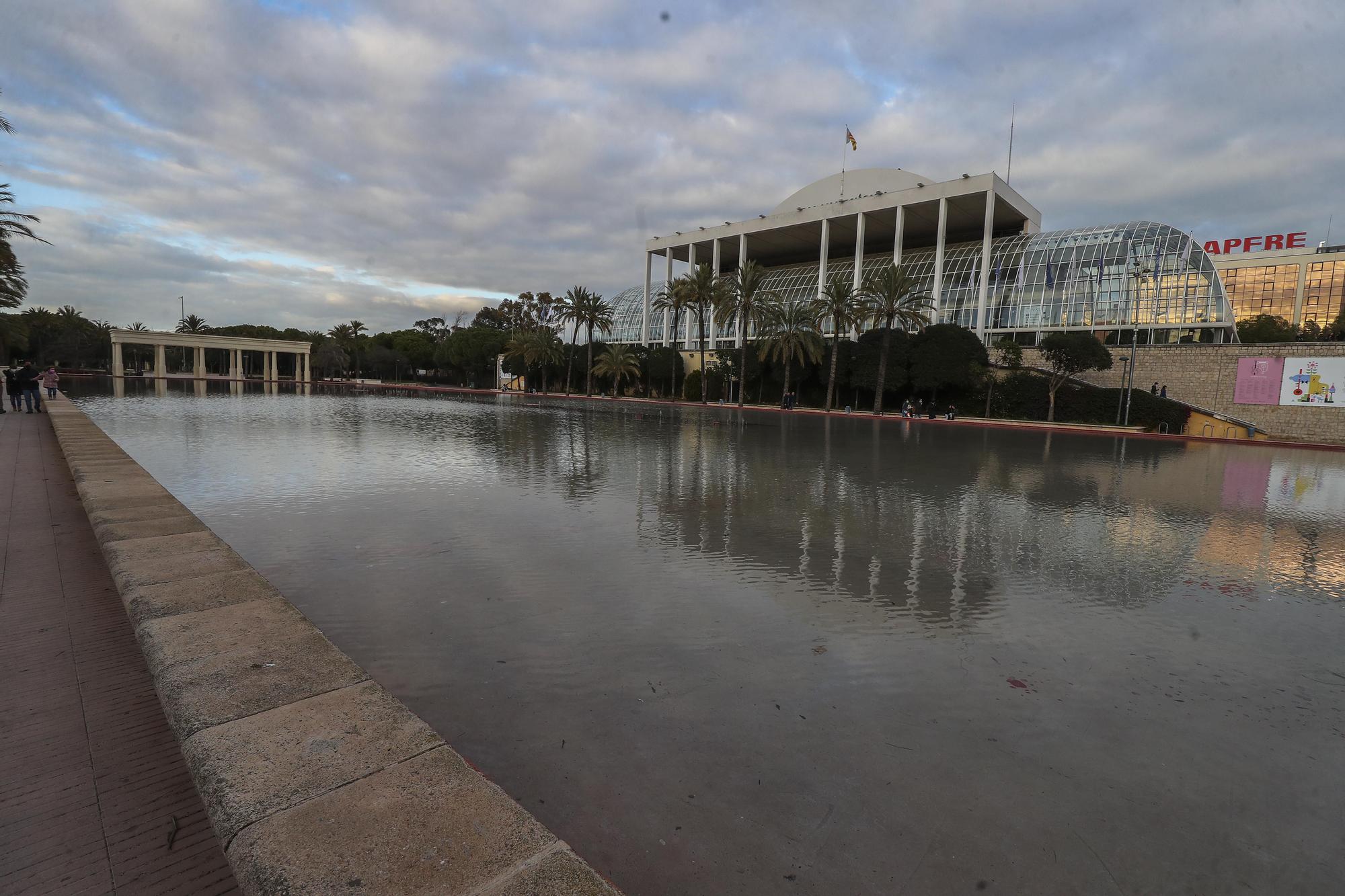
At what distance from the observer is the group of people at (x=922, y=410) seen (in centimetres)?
4092

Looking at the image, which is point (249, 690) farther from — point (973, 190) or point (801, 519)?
point (973, 190)

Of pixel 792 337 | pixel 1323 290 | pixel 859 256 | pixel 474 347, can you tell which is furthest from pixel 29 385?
pixel 1323 290

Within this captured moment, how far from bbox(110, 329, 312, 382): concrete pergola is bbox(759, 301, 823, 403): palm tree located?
64.8 m

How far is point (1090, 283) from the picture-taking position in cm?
4881

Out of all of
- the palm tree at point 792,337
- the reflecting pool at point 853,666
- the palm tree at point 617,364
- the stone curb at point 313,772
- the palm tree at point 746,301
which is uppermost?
the palm tree at point 746,301

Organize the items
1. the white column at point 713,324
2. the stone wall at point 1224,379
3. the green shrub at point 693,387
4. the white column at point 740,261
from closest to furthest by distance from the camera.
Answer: the stone wall at point 1224,379 < the green shrub at point 693,387 < the white column at point 740,261 < the white column at point 713,324

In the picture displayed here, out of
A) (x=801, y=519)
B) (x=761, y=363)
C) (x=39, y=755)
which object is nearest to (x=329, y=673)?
(x=39, y=755)

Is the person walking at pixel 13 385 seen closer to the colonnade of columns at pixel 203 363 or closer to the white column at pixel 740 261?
the white column at pixel 740 261

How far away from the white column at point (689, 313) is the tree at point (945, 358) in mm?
28323

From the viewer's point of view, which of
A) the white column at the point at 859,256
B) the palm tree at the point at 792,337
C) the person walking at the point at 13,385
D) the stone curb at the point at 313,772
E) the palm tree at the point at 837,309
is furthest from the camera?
the white column at the point at 859,256

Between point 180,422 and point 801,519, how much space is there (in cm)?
2070

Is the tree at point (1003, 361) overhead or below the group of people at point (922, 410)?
overhead

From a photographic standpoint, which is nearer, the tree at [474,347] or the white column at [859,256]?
the white column at [859,256]

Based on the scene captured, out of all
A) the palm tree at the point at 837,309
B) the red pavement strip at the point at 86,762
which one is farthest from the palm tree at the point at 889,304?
the red pavement strip at the point at 86,762
